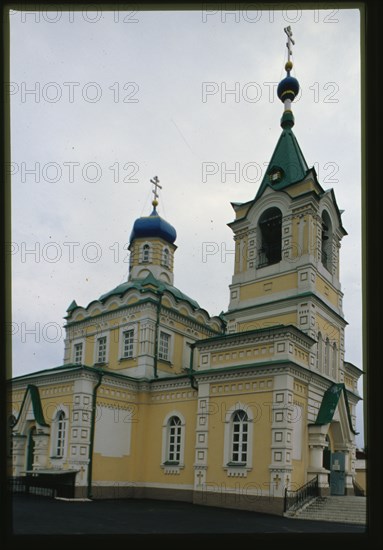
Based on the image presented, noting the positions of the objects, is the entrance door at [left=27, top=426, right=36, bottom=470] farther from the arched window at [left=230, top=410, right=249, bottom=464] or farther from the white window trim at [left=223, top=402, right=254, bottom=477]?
the arched window at [left=230, top=410, right=249, bottom=464]

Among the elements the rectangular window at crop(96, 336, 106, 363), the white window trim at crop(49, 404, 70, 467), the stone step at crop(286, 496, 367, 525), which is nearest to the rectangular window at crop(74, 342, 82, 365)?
the rectangular window at crop(96, 336, 106, 363)

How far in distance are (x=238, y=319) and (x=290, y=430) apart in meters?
4.63

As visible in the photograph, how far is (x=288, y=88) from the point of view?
1852 centimetres

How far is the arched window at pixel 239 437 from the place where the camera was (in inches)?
538

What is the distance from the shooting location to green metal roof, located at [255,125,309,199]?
17.1 meters

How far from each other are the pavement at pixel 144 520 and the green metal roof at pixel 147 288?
817 centimetres

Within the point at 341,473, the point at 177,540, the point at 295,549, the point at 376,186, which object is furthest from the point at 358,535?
the point at 341,473

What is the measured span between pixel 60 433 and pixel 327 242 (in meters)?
10.5

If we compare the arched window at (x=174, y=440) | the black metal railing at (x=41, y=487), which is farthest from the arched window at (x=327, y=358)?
the black metal railing at (x=41, y=487)

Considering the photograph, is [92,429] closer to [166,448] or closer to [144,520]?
[166,448]

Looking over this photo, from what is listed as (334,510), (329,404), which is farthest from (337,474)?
(334,510)

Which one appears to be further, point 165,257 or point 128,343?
point 165,257

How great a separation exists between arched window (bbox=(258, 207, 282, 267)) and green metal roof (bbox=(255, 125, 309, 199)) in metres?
0.79

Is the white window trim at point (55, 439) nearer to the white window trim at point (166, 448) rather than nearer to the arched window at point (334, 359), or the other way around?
the white window trim at point (166, 448)
